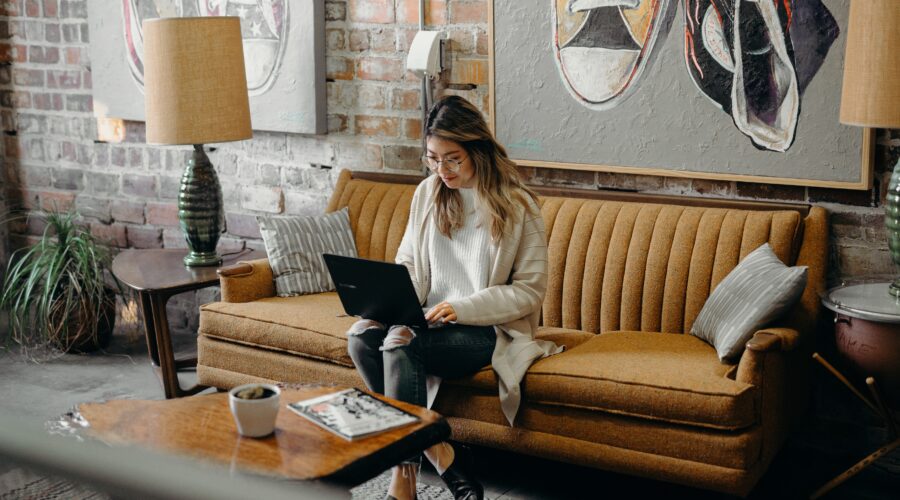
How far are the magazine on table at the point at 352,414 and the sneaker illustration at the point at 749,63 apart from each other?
5.38 ft

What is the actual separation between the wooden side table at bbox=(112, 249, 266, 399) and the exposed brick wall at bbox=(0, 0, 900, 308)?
22.1 inches

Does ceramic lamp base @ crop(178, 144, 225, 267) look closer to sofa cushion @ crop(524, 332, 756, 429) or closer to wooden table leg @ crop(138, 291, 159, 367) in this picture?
wooden table leg @ crop(138, 291, 159, 367)

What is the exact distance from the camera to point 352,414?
2299 millimetres

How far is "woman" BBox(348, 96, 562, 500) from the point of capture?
2.80 metres

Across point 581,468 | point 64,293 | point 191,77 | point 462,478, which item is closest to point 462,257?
point 462,478

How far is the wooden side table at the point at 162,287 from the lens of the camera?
360 cm

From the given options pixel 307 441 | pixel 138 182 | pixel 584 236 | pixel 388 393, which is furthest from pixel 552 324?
pixel 138 182

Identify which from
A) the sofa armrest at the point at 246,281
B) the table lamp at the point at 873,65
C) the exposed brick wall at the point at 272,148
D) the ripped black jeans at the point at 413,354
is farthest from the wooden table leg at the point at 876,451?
the sofa armrest at the point at 246,281

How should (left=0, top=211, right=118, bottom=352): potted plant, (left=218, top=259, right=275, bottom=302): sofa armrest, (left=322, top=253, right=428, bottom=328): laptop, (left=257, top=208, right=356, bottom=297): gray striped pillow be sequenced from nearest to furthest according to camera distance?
(left=322, top=253, right=428, bottom=328): laptop < (left=218, top=259, right=275, bottom=302): sofa armrest < (left=257, top=208, right=356, bottom=297): gray striped pillow < (left=0, top=211, right=118, bottom=352): potted plant

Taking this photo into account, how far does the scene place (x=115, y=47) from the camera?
15.2 feet

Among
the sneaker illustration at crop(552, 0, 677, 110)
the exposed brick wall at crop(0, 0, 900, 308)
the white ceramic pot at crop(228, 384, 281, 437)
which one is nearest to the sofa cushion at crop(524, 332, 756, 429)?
the exposed brick wall at crop(0, 0, 900, 308)

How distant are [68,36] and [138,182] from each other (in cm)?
81

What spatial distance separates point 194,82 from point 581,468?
196 cm

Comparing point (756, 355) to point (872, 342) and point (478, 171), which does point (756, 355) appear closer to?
point (872, 342)
